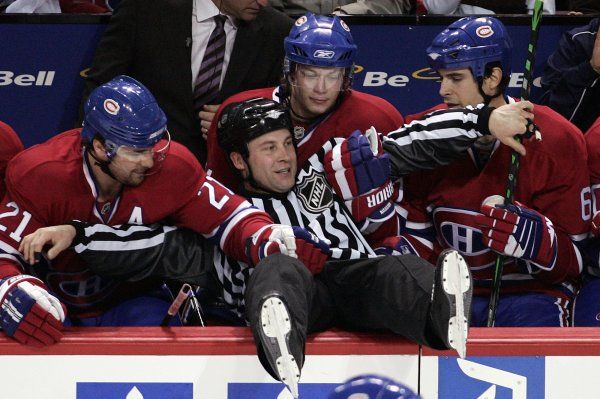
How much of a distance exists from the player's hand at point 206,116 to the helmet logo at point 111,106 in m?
0.76

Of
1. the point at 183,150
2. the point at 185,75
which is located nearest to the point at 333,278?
the point at 183,150

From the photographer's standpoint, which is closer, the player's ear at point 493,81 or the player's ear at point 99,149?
the player's ear at point 99,149

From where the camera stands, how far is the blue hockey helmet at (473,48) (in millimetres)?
3658

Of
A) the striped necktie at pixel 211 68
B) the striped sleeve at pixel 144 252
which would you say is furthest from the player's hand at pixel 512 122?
the striped necktie at pixel 211 68

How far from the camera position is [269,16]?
4117 millimetres

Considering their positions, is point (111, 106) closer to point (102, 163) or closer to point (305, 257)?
point (102, 163)

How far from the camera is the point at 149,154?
3299 millimetres

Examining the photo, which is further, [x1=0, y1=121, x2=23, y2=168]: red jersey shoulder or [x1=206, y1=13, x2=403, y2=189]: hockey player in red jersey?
[x1=206, y1=13, x2=403, y2=189]: hockey player in red jersey

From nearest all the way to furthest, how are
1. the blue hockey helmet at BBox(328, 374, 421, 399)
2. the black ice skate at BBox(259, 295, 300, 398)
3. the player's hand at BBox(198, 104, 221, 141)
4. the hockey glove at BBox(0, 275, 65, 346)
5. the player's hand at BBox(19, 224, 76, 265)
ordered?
the blue hockey helmet at BBox(328, 374, 421, 399) < the black ice skate at BBox(259, 295, 300, 398) < the hockey glove at BBox(0, 275, 65, 346) < the player's hand at BBox(19, 224, 76, 265) < the player's hand at BBox(198, 104, 221, 141)

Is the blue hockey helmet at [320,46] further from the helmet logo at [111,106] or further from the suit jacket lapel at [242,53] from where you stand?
the helmet logo at [111,106]

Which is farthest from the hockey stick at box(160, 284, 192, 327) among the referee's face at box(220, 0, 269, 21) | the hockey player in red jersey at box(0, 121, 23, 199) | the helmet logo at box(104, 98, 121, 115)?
the referee's face at box(220, 0, 269, 21)

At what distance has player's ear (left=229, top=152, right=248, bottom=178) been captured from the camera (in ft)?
11.6

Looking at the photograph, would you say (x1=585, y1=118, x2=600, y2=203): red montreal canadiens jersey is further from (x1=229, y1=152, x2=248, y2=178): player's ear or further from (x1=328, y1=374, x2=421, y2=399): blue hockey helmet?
(x1=328, y1=374, x2=421, y2=399): blue hockey helmet

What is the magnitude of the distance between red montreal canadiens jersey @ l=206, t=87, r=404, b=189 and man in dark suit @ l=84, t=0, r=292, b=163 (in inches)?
13.4
